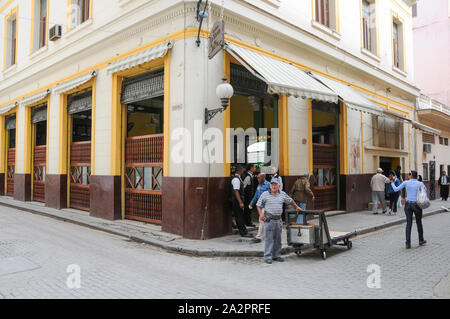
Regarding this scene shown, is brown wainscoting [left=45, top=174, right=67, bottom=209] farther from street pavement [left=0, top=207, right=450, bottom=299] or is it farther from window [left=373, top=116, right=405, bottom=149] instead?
window [left=373, top=116, right=405, bottom=149]

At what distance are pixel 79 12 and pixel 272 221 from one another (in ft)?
36.6

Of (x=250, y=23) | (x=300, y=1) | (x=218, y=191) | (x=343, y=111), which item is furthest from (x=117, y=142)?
(x=343, y=111)

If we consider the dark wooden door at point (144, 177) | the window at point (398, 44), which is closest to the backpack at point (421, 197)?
the dark wooden door at point (144, 177)

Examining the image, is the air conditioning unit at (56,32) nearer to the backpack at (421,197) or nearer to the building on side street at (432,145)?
the backpack at (421,197)

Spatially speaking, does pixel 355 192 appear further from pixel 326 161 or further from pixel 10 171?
pixel 10 171

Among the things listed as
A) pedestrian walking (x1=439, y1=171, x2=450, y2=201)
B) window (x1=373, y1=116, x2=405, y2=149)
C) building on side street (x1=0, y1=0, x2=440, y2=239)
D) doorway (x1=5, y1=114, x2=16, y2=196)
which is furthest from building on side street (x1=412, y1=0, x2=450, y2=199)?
doorway (x1=5, y1=114, x2=16, y2=196)

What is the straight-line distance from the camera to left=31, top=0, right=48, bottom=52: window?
1588 cm

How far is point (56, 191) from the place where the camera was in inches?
541

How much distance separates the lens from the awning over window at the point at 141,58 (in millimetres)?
9102

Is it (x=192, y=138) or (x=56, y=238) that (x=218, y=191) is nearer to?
(x=192, y=138)

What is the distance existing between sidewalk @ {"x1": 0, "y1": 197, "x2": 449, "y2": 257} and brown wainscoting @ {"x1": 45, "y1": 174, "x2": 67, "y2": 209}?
1.00ft

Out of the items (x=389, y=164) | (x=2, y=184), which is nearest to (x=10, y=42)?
(x=2, y=184)

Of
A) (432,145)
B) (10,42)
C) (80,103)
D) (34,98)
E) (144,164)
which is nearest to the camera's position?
(144,164)

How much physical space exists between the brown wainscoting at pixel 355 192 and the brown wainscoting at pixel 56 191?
1067 cm
